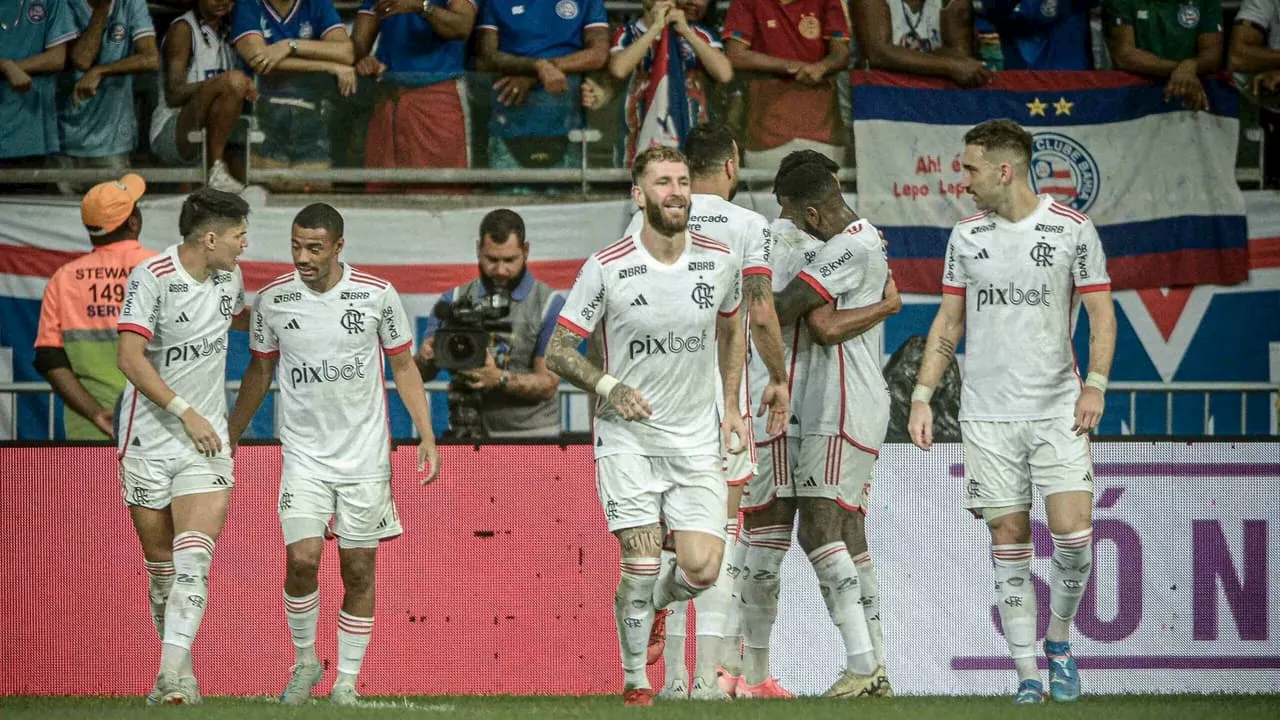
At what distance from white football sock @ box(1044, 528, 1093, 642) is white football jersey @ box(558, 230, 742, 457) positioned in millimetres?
1741

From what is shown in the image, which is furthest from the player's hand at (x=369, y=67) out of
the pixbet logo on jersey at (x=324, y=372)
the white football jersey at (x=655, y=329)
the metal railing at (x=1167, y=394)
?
the white football jersey at (x=655, y=329)

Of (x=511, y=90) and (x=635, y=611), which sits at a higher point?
(x=511, y=90)

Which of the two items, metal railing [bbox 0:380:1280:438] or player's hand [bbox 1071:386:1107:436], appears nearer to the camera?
player's hand [bbox 1071:386:1107:436]

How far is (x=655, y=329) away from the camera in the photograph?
24.5ft

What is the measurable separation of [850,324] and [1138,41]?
523cm

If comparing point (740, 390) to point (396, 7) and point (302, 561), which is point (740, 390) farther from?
point (396, 7)

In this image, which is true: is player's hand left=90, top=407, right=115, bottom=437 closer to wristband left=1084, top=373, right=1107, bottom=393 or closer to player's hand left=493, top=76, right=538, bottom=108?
player's hand left=493, top=76, right=538, bottom=108

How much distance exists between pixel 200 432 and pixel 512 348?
2473mm

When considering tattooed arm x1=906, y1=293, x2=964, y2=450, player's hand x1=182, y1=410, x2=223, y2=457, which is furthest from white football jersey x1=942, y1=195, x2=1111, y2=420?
player's hand x1=182, y1=410, x2=223, y2=457

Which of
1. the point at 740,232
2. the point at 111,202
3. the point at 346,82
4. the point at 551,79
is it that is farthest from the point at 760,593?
the point at 346,82

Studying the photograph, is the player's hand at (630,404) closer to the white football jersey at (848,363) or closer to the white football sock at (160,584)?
the white football jersey at (848,363)

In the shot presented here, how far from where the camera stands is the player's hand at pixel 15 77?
11.7 metres

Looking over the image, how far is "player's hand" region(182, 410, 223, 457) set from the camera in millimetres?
7953

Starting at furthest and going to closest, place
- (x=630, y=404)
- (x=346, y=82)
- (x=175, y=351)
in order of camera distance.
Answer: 1. (x=346, y=82)
2. (x=175, y=351)
3. (x=630, y=404)
